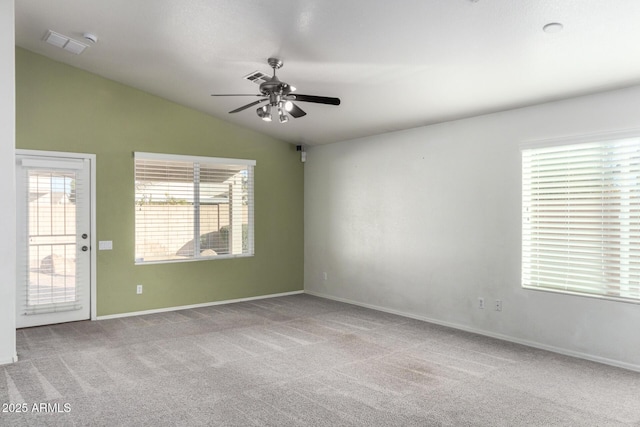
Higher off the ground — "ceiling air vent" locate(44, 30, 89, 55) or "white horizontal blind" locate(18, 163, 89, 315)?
"ceiling air vent" locate(44, 30, 89, 55)

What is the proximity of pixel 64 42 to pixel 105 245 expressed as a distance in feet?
8.27

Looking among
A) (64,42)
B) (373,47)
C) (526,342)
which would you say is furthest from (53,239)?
(526,342)

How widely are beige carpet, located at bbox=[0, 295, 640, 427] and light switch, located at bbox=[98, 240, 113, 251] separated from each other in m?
0.98

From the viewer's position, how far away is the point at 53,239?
550 centimetres

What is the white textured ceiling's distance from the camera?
3.17 meters

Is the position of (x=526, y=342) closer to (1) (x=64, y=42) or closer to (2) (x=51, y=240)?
(2) (x=51, y=240)

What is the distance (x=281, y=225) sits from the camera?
24.8 feet

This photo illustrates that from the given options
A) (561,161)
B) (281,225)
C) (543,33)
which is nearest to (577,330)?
(561,161)

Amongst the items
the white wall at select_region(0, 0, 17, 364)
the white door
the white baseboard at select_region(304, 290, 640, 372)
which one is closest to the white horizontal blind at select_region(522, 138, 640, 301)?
the white baseboard at select_region(304, 290, 640, 372)

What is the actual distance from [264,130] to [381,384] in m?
4.66

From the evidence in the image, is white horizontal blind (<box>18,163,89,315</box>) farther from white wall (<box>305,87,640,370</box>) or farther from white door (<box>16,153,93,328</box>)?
white wall (<box>305,87,640,370</box>)

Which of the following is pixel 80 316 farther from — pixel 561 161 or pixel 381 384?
pixel 561 161

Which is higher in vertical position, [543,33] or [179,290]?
[543,33]

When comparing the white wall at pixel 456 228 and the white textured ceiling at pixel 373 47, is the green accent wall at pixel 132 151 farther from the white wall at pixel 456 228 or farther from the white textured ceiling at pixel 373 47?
the white wall at pixel 456 228
